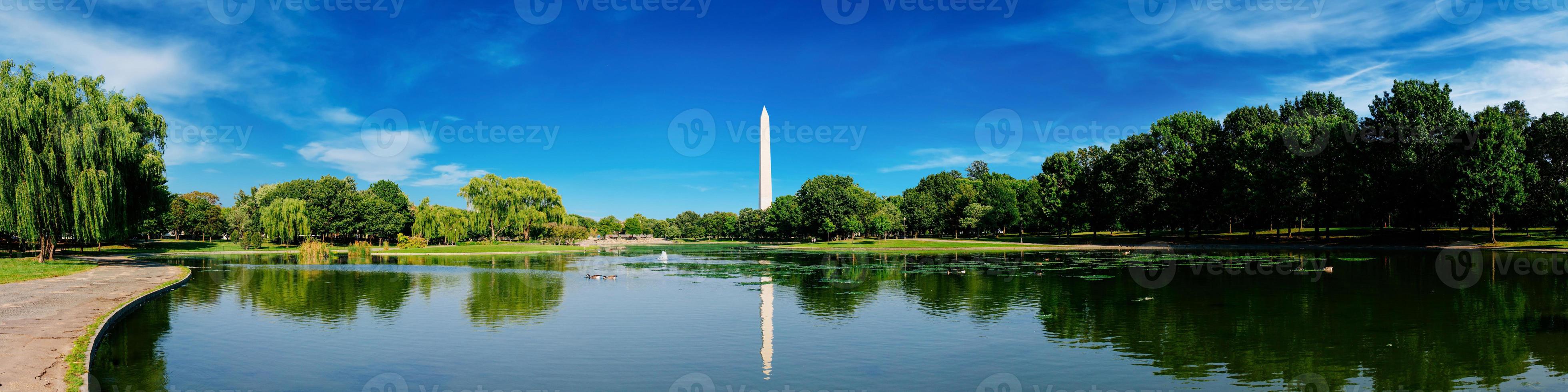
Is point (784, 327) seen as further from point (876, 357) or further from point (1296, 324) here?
point (1296, 324)

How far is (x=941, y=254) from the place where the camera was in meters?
61.6

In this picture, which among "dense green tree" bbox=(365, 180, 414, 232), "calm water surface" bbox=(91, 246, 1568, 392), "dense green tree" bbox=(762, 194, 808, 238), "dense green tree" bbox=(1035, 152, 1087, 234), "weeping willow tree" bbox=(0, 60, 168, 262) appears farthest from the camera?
"dense green tree" bbox=(762, 194, 808, 238)

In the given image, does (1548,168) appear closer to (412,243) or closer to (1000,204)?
(1000,204)

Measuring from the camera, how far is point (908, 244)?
88250mm

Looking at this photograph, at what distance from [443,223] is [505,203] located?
7.50 meters

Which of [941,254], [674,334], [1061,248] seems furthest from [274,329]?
[1061,248]

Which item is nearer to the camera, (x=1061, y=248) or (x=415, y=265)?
(x=415, y=265)

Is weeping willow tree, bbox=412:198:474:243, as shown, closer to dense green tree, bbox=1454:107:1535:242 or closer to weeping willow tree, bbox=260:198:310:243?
weeping willow tree, bbox=260:198:310:243

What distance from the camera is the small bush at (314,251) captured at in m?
59.0

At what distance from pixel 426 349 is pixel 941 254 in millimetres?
50120

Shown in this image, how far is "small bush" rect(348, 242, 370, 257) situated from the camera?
207 ft

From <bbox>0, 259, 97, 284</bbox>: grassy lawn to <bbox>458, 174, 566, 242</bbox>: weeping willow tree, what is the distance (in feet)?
159

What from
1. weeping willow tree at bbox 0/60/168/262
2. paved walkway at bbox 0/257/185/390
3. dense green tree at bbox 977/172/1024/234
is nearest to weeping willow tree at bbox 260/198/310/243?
weeping willow tree at bbox 0/60/168/262

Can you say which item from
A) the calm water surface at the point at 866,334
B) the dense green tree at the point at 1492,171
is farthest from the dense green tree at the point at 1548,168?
the calm water surface at the point at 866,334
